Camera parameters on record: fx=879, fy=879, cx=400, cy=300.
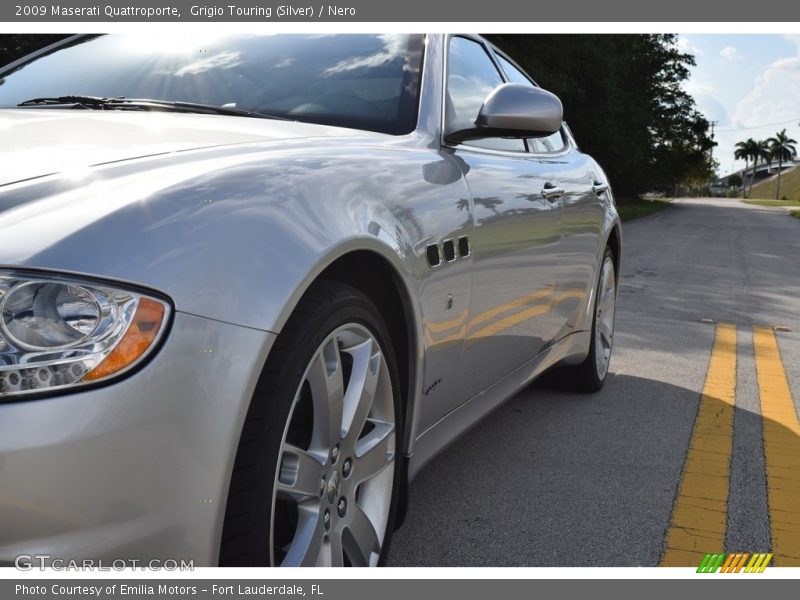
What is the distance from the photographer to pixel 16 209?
4.89ft

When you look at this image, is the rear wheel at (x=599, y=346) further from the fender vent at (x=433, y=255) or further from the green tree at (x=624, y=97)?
the green tree at (x=624, y=97)

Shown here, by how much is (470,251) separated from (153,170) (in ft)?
3.50

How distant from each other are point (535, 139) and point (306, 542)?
2354 mm

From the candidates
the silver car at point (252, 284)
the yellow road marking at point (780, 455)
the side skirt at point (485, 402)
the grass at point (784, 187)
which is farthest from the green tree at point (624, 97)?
the grass at point (784, 187)

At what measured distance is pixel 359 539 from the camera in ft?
6.81

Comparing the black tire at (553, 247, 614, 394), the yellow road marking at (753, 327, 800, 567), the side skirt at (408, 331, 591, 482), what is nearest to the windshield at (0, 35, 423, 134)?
the side skirt at (408, 331, 591, 482)

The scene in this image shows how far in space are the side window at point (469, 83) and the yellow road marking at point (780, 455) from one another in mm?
1563

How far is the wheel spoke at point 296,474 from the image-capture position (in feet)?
5.69

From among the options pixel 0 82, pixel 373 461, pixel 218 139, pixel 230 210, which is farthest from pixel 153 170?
pixel 0 82

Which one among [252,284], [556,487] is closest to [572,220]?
[556,487]

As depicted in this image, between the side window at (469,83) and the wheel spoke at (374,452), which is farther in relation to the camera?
the side window at (469,83)

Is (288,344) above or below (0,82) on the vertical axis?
below

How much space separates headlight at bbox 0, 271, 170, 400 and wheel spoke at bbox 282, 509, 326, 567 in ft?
1.99

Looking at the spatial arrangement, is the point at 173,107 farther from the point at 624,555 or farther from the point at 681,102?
the point at 681,102
